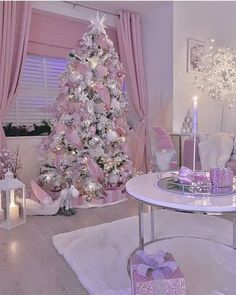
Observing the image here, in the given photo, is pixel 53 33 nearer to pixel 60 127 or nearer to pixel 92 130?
pixel 60 127

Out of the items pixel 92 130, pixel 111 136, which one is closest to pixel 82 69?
pixel 92 130

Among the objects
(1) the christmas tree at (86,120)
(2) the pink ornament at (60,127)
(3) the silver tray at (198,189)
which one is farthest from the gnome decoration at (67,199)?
(3) the silver tray at (198,189)

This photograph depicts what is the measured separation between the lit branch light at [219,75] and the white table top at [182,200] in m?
2.73

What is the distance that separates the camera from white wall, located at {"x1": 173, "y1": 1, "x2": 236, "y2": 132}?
375 cm

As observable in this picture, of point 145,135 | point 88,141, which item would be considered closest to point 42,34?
point 88,141

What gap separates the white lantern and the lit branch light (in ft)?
9.46

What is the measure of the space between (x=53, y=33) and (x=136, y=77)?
1.32 metres

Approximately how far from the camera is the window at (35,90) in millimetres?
3564

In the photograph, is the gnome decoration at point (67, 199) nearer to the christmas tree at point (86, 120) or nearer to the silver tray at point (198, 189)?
the christmas tree at point (86, 120)

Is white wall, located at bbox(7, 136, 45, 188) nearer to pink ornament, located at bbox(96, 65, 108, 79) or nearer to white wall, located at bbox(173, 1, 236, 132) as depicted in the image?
pink ornament, located at bbox(96, 65, 108, 79)

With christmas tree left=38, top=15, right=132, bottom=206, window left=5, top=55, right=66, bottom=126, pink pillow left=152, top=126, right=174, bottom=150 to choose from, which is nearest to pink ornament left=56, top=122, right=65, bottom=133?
christmas tree left=38, top=15, right=132, bottom=206

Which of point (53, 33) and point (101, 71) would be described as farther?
point (53, 33)

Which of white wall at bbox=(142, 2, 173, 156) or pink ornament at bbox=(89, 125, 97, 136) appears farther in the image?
white wall at bbox=(142, 2, 173, 156)

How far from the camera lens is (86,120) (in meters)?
2.90
